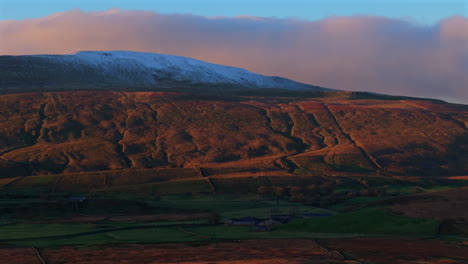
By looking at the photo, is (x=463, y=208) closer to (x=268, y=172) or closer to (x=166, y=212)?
(x=166, y=212)

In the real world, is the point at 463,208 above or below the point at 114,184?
above

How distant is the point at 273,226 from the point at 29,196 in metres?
55.2

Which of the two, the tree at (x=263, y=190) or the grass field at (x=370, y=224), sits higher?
the grass field at (x=370, y=224)

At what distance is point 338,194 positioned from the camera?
445 feet

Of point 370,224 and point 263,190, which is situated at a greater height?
point 370,224

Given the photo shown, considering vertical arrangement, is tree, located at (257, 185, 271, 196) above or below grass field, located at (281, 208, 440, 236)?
below

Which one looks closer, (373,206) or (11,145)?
(373,206)

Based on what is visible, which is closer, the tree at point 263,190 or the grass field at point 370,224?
the grass field at point 370,224

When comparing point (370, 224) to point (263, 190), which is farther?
point (263, 190)

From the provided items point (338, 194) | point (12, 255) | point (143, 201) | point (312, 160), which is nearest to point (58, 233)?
point (12, 255)

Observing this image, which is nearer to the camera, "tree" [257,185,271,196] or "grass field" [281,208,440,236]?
"grass field" [281,208,440,236]

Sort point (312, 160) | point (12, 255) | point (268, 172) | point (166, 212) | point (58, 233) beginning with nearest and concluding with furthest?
1. point (12, 255)
2. point (58, 233)
3. point (166, 212)
4. point (268, 172)
5. point (312, 160)

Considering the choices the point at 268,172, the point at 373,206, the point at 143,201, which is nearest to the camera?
the point at 373,206

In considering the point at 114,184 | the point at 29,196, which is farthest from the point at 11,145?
the point at 29,196
